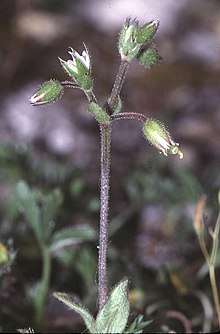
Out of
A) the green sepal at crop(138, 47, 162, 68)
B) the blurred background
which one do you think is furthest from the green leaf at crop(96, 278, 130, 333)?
the green sepal at crop(138, 47, 162, 68)

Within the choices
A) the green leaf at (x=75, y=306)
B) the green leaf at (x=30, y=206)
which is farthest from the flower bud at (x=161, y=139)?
the green leaf at (x=30, y=206)

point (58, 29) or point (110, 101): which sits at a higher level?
point (110, 101)

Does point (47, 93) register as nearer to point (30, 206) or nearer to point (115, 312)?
point (115, 312)

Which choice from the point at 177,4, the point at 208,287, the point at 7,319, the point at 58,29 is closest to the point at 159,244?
the point at 208,287

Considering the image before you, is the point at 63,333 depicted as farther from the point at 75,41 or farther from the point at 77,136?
the point at 75,41

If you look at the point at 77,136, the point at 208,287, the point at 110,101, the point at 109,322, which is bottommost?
the point at 77,136
